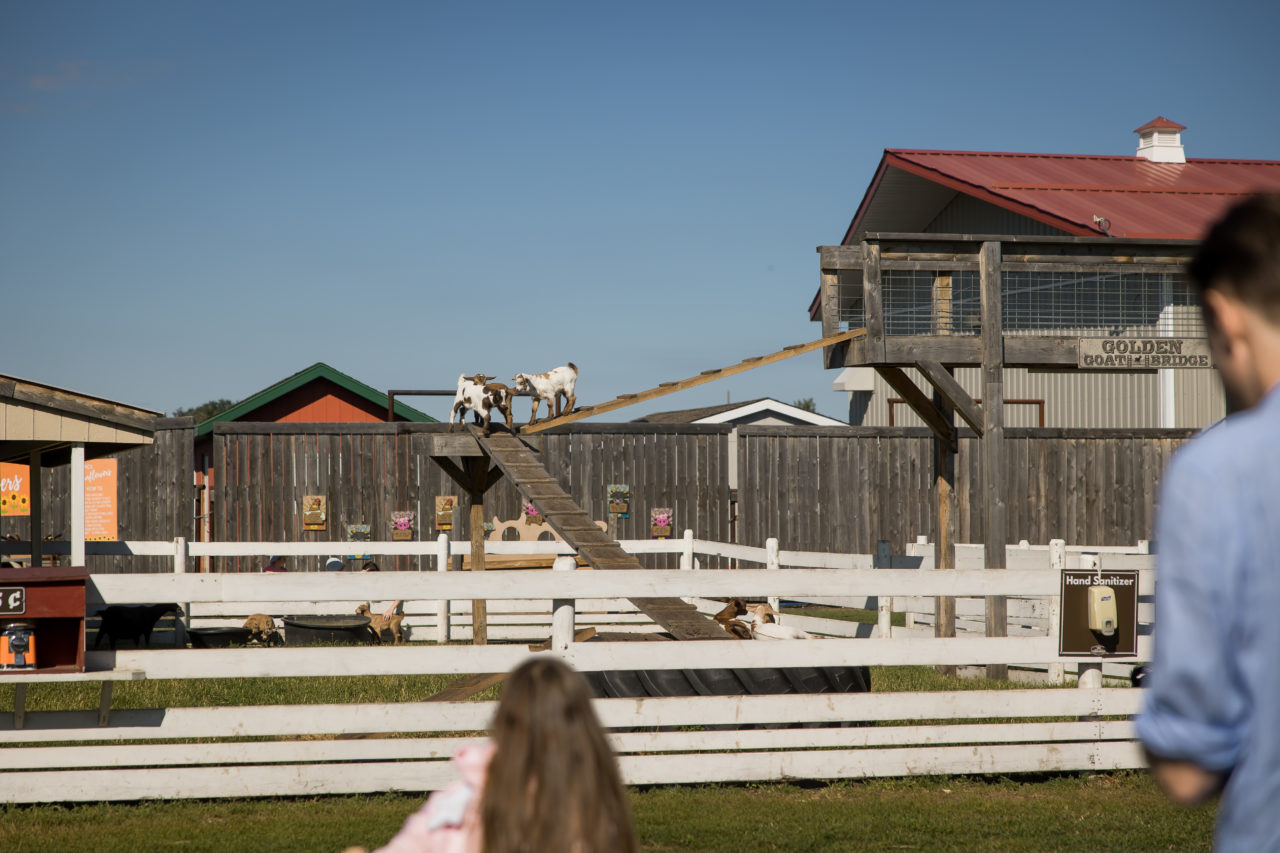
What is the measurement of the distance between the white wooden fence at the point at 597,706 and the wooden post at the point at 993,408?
3723 millimetres

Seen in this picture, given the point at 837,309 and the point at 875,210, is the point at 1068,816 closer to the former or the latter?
the point at 837,309

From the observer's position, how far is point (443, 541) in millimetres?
16906

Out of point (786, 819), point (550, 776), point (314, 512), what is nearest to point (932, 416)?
point (786, 819)

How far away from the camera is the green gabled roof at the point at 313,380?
24922 millimetres

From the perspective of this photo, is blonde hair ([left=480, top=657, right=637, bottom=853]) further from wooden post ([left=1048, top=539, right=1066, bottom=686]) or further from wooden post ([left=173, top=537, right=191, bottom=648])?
wooden post ([left=173, top=537, right=191, bottom=648])

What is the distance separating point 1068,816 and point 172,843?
5.17 metres

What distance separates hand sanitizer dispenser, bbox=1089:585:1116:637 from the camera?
847 cm

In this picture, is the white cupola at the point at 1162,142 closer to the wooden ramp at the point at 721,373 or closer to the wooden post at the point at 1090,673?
the wooden ramp at the point at 721,373

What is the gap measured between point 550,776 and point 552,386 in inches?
477

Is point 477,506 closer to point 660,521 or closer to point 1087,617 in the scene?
point 660,521

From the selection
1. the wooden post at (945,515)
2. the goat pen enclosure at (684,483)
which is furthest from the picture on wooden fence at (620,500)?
the wooden post at (945,515)

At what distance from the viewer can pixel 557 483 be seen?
12.7 meters

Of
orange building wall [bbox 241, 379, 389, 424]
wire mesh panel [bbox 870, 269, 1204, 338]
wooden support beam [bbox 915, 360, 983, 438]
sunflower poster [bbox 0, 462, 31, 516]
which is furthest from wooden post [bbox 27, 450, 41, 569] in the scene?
wooden support beam [bbox 915, 360, 983, 438]

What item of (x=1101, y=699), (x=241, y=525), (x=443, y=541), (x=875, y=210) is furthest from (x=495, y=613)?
(x=875, y=210)
